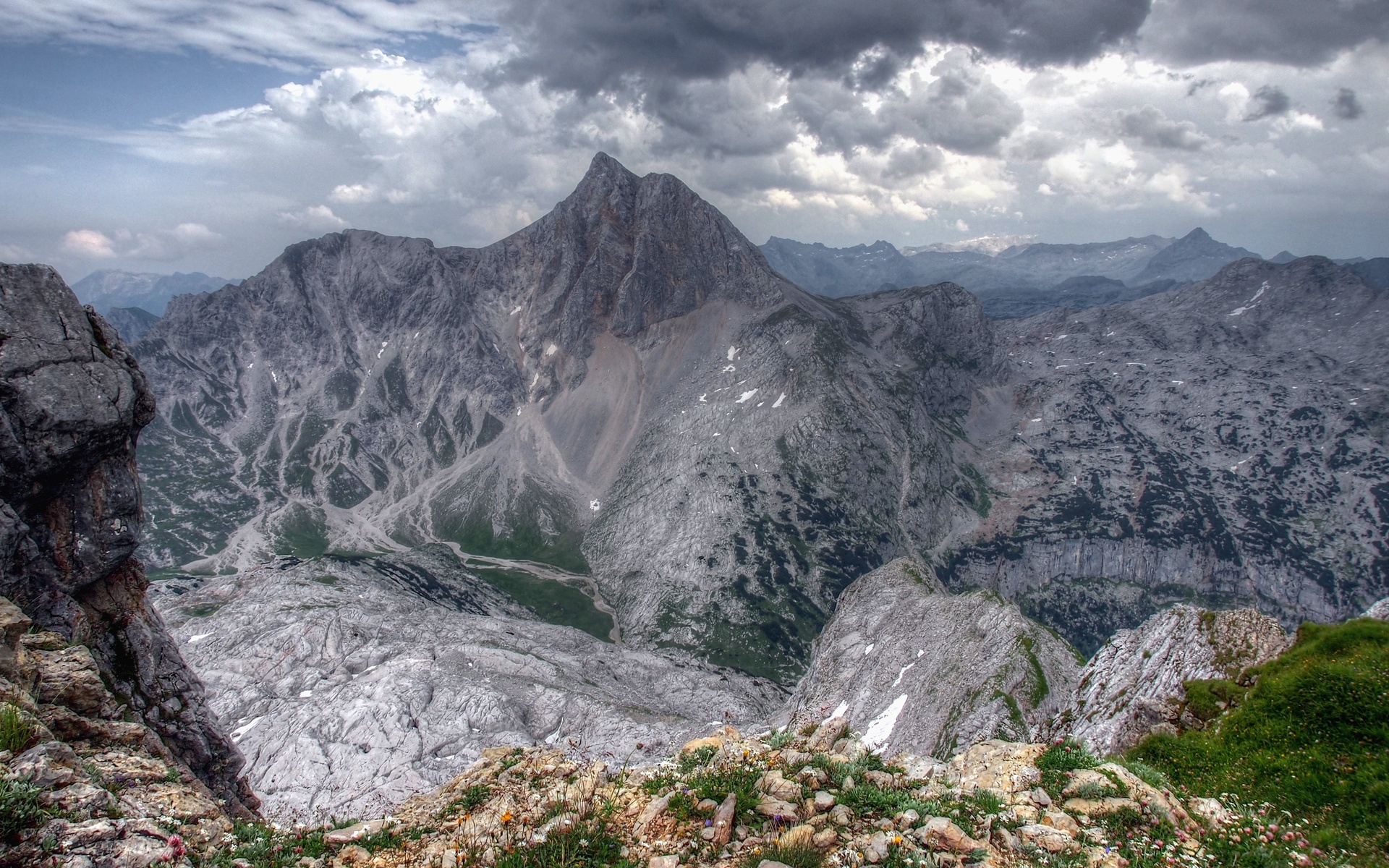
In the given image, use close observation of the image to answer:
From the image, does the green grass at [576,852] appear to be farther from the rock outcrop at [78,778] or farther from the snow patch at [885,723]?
the snow patch at [885,723]

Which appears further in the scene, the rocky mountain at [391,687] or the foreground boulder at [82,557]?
the rocky mountain at [391,687]

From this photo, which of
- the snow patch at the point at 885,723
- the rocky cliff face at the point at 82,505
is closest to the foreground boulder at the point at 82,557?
the rocky cliff face at the point at 82,505

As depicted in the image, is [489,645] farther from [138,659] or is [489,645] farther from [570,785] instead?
[570,785]

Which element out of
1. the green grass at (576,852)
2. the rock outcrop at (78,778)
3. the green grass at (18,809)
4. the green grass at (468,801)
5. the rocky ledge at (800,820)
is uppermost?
the green grass at (18,809)

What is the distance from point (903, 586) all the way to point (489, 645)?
77347mm

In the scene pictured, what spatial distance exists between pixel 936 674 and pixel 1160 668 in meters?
35.0

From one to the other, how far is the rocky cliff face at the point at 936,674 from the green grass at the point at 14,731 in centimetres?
4196

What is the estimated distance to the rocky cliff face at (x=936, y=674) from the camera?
56188 mm

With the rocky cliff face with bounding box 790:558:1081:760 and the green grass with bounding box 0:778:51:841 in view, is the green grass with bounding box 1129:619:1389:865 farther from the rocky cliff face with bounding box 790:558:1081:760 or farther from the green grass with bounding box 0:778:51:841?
the rocky cliff face with bounding box 790:558:1081:760

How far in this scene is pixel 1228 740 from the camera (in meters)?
19.0

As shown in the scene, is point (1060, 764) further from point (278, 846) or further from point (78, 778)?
point (78, 778)

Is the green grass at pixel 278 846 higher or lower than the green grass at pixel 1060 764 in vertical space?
higher

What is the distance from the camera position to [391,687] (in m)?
99.7

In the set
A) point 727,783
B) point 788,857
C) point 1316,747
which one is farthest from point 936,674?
point 788,857
